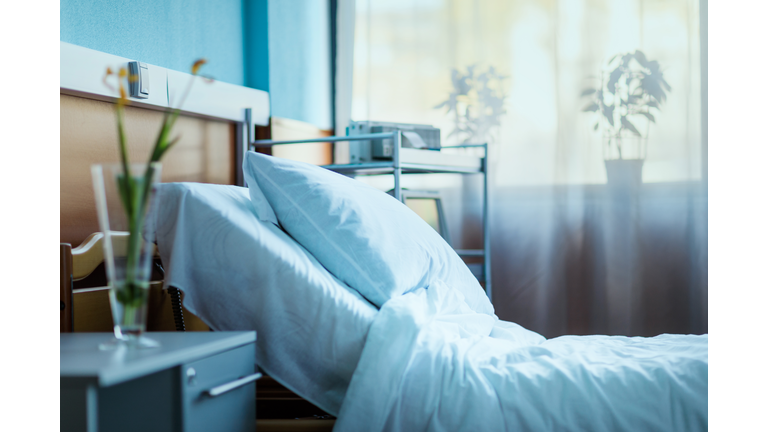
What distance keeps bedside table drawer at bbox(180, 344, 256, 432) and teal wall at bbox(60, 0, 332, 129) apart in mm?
898

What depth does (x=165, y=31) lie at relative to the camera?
168cm

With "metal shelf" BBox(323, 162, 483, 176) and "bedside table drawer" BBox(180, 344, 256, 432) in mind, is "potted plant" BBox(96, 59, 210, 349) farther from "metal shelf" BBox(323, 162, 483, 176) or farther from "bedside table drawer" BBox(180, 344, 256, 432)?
"metal shelf" BBox(323, 162, 483, 176)

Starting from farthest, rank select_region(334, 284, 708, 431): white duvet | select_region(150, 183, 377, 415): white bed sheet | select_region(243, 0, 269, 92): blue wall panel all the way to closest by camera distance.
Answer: select_region(243, 0, 269, 92): blue wall panel → select_region(150, 183, 377, 415): white bed sheet → select_region(334, 284, 708, 431): white duvet

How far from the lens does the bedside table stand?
0.62 meters

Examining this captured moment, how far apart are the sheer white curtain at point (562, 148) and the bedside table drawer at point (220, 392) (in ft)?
5.77

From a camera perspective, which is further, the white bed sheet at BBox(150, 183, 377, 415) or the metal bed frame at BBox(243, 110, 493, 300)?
the metal bed frame at BBox(243, 110, 493, 300)

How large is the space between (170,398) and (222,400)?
103 mm

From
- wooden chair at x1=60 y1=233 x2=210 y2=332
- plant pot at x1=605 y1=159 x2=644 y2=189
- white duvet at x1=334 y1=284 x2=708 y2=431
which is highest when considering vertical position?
plant pot at x1=605 y1=159 x2=644 y2=189

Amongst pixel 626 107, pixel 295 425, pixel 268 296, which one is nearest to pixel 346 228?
pixel 268 296

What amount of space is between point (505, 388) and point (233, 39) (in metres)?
1.55

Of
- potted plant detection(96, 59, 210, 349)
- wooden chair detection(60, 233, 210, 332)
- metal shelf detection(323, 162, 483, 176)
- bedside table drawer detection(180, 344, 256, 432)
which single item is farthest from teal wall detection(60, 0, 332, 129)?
bedside table drawer detection(180, 344, 256, 432)

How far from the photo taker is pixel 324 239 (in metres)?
1.20
